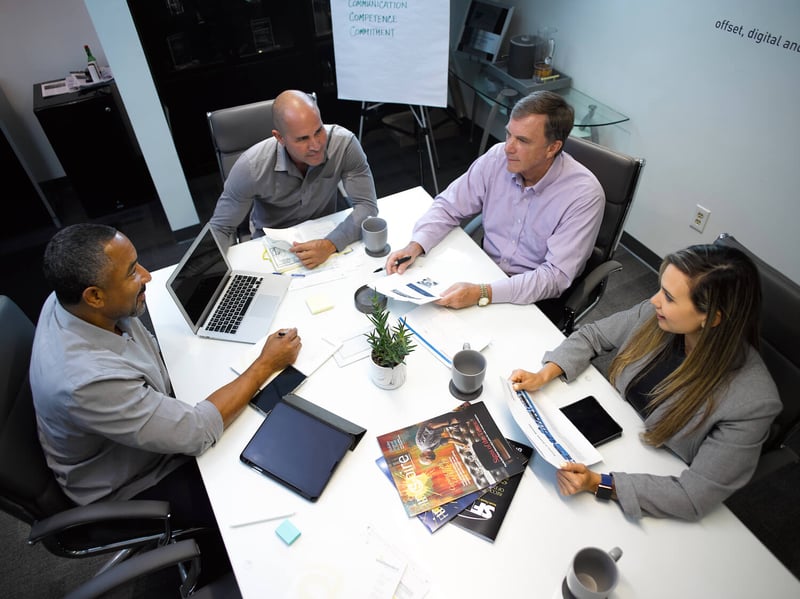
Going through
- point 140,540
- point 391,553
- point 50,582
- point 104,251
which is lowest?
point 50,582

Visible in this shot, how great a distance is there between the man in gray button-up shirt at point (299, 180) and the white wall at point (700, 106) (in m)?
1.72

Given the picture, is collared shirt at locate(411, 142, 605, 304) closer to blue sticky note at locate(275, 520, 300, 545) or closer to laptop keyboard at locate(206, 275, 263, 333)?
laptop keyboard at locate(206, 275, 263, 333)

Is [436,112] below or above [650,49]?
below

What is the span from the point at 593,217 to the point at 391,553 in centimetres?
135

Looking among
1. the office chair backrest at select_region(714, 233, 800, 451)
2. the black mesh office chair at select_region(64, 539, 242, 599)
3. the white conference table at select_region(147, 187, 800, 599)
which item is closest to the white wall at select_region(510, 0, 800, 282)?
the office chair backrest at select_region(714, 233, 800, 451)

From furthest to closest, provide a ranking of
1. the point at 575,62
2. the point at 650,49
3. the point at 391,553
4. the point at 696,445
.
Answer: the point at 575,62 < the point at 650,49 < the point at 696,445 < the point at 391,553

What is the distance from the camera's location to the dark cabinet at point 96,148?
10.0 ft

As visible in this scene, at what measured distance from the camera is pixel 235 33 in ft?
11.5

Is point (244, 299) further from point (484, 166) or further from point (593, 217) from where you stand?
point (593, 217)

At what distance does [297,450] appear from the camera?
51.9 inches

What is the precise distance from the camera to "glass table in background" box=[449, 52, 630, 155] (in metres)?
2.99

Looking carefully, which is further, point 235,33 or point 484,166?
point 235,33

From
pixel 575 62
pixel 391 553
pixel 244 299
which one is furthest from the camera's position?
pixel 575 62

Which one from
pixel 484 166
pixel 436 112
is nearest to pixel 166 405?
pixel 484 166
